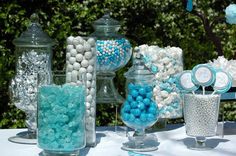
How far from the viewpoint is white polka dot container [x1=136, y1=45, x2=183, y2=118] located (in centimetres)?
219

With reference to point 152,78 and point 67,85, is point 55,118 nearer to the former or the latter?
point 67,85

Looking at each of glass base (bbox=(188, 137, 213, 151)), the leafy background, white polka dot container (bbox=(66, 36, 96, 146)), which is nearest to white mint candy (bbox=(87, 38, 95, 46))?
white polka dot container (bbox=(66, 36, 96, 146))

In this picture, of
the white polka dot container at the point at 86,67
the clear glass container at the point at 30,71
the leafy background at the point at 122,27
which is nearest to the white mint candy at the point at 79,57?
the white polka dot container at the point at 86,67

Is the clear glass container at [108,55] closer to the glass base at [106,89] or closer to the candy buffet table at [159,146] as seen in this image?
the glass base at [106,89]

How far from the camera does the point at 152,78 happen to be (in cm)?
203

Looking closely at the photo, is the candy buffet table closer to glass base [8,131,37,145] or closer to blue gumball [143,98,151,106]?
glass base [8,131,37,145]

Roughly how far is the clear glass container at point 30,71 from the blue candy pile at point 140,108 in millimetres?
257

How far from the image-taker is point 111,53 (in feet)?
7.31

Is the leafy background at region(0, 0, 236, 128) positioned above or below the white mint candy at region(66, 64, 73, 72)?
above

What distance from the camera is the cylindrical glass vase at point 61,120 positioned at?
1801mm

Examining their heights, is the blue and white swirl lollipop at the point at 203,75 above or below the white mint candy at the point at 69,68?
below

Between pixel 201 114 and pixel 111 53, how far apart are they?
0.42 m

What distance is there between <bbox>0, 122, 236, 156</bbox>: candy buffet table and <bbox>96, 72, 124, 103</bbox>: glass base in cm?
11

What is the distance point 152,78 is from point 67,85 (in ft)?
1.02
